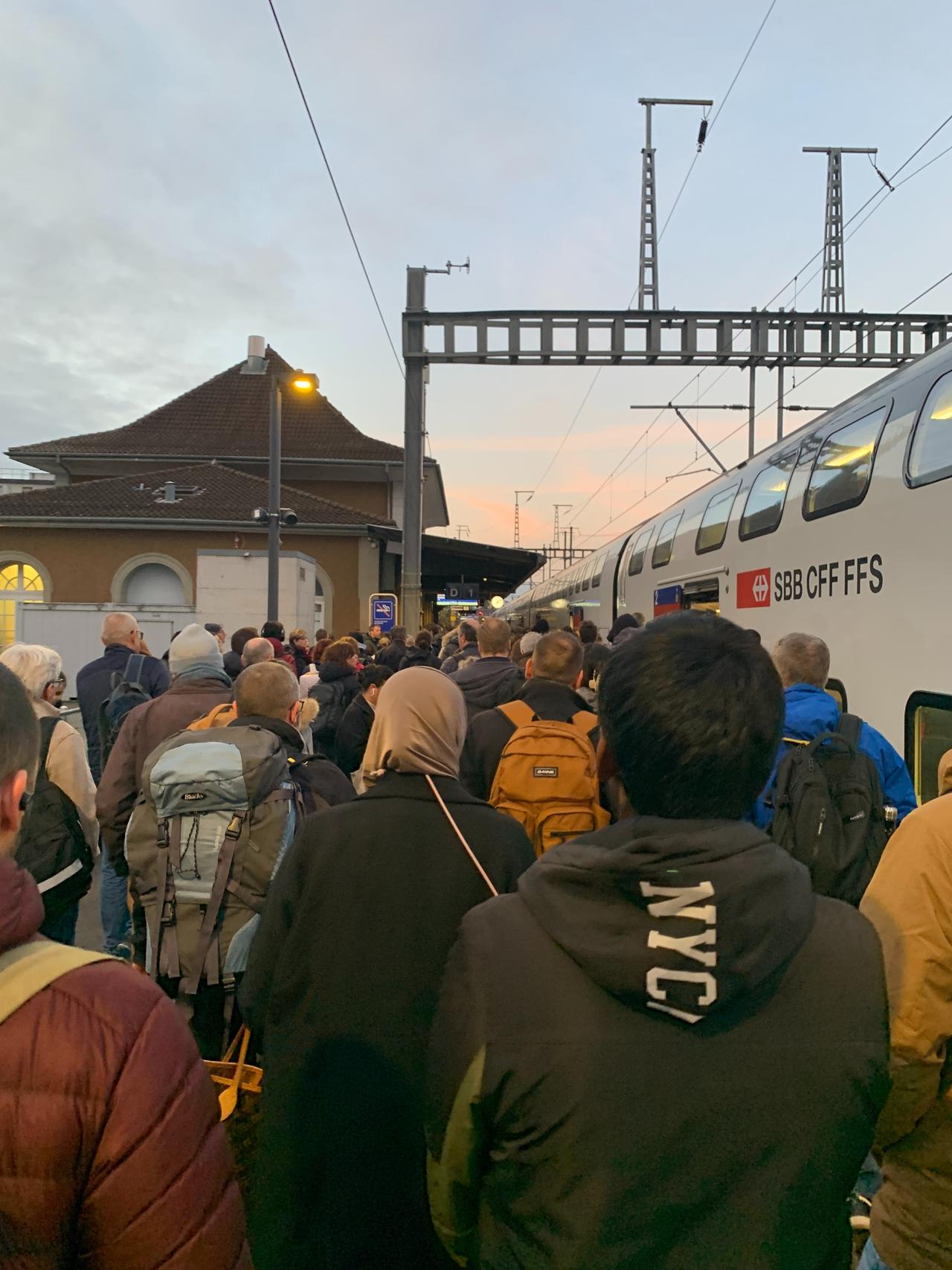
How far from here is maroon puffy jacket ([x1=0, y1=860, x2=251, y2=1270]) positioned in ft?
3.40

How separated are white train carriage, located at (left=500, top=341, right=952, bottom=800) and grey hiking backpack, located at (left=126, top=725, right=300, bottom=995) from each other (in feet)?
15.1

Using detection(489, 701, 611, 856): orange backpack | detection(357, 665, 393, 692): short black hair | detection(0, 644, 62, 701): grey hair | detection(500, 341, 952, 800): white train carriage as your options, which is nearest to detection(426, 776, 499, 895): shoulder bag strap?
detection(489, 701, 611, 856): orange backpack

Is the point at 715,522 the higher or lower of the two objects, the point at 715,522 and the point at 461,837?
the higher

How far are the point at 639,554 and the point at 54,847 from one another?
541 inches

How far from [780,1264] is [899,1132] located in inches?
23.0

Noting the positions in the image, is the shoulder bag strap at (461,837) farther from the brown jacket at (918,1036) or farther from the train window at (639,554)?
the train window at (639,554)

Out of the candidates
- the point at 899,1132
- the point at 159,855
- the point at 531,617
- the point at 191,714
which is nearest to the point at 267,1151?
the point at 159,855

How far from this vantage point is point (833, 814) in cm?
334

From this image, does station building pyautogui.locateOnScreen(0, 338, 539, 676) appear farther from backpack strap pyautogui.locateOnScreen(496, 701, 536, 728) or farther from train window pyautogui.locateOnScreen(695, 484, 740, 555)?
backpack strap pyautogui.locateOnScreen(496, 701, 536, 728)

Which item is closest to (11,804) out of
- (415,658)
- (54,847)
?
(54,847)

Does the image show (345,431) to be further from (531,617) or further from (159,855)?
(159,855)

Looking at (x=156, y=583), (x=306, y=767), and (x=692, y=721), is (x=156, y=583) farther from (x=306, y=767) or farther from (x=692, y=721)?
(x=692, y=721)

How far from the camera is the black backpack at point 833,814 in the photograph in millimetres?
3297

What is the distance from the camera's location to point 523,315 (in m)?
17.7
